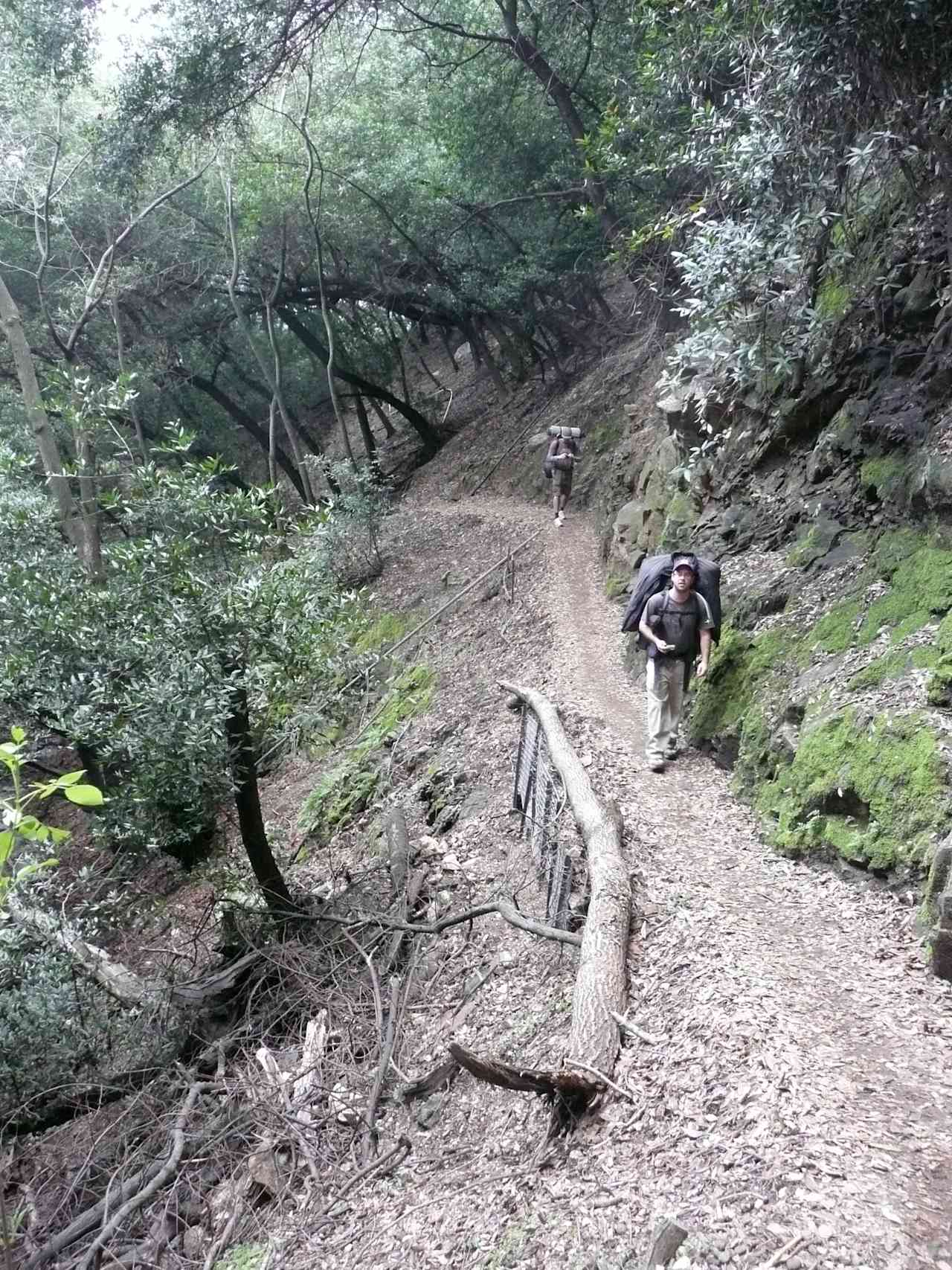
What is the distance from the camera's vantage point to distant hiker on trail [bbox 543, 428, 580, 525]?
17047 mm

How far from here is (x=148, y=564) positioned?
283 inches

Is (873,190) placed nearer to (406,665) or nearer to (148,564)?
(148,564)

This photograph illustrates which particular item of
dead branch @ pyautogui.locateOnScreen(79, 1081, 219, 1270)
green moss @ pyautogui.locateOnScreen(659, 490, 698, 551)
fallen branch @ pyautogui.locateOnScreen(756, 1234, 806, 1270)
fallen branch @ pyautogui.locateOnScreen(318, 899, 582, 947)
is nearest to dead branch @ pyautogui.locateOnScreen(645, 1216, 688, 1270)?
fallen branch @ pyautogui.locateOnScreen(756, 1234, 806, 1270)

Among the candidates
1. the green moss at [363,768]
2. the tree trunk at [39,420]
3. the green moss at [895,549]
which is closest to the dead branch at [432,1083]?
the green moss at [895,549]

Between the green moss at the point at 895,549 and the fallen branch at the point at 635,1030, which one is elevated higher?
the green moss at the point at 895,549

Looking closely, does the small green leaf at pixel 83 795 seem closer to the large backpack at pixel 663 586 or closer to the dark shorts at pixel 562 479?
the large backpack at pixel 663 586

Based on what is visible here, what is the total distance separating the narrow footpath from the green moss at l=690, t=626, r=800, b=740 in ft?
5.30

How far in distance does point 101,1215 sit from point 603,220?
18211mm

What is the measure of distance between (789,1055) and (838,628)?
13.8 feet

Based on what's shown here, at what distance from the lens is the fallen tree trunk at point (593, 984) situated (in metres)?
3.98

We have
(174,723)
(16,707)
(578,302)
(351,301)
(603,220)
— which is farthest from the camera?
(351,301)

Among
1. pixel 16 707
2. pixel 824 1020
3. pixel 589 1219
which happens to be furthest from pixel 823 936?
pixel 16 707

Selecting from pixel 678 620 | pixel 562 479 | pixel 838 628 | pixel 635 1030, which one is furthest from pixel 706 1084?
pixel 562 479

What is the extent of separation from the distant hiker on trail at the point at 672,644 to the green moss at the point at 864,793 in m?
1.43
